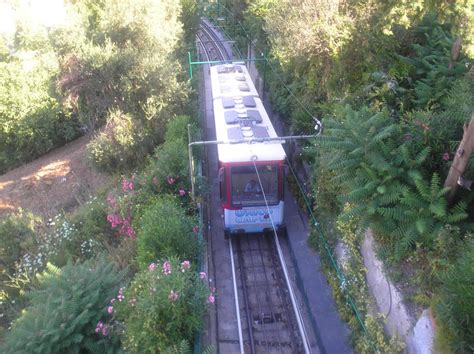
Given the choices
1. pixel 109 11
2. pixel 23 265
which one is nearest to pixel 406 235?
pixel 23 265

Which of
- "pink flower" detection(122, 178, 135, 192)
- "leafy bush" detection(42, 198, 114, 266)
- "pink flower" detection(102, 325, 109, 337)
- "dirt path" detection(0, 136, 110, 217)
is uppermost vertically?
"pink flower" detection(122, 178, 135, 192)

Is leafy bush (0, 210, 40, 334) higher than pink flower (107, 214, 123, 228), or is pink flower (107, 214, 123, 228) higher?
pink flower (107, 214, 123, 228)

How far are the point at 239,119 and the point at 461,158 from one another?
24.5 ft

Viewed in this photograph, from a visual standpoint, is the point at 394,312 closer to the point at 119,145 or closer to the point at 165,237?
the point at 165,237

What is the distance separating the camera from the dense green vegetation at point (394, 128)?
7.17m

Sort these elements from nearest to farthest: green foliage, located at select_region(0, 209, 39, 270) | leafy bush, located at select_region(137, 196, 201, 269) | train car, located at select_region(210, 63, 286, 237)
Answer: leafy bush, located at select_region(137, 196, 201, 269)
train car, located at select_region(210, 63, 286, 237)
green foliage, located at select_region(0, 209, 39, 270)

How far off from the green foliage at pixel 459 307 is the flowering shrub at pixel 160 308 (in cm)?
429

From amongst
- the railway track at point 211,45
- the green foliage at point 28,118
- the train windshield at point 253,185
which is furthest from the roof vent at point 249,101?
the railway track at point 211,45

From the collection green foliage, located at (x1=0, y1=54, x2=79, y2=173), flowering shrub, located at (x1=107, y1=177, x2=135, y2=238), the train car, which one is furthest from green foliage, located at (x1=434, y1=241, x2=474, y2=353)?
green foliage, located at (x1=0, y1=54, x2=79, y2=173)

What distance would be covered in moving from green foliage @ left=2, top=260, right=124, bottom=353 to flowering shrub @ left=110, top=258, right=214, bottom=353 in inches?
24.1

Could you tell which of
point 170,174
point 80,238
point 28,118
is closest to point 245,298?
point 170,174

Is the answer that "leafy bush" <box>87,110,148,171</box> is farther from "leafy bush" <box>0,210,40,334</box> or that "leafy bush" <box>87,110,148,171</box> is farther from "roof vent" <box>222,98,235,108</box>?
"roof vent" <box>222,98,235,108</box>

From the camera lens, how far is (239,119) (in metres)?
13.1

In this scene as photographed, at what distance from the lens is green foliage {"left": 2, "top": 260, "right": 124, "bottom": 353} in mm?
7871
